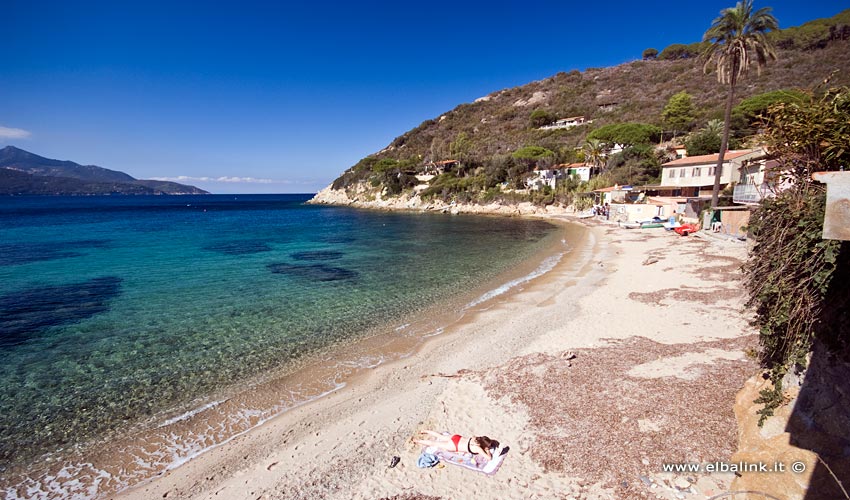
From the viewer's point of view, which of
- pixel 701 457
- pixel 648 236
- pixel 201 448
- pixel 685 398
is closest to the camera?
pixel 701 457

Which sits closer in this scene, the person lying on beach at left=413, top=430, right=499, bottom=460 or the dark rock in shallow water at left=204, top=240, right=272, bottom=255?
the person lying on beach at left=413, top=430, right=499, bottom=460

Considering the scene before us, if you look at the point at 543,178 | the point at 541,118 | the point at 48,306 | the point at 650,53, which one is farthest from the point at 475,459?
the point at 650,53

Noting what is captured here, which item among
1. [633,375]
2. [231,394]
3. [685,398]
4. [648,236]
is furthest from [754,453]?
[648,236]

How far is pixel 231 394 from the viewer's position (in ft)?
32.1

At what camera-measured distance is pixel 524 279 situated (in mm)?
21156

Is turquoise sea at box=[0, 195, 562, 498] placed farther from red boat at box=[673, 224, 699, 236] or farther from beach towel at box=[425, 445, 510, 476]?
red boat at box=[673, 224, 699, 236]

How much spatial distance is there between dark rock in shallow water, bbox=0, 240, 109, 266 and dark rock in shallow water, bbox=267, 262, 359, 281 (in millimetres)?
19963

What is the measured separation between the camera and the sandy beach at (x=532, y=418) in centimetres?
588

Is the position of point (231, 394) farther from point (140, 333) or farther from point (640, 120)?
point (640, 120)

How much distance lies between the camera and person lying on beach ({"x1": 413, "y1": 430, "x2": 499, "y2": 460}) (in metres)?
6.36

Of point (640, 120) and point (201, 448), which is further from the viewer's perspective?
point (640, 120)

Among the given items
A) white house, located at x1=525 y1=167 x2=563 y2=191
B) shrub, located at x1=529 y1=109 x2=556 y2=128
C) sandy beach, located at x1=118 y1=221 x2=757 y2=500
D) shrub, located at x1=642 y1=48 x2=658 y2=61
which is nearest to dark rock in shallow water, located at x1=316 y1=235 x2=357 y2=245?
sandy beach, located at x1=118 y1=221 x2=757 y2=500

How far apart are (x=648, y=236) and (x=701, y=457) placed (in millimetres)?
32001

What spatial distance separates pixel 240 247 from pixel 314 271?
16.2 m
